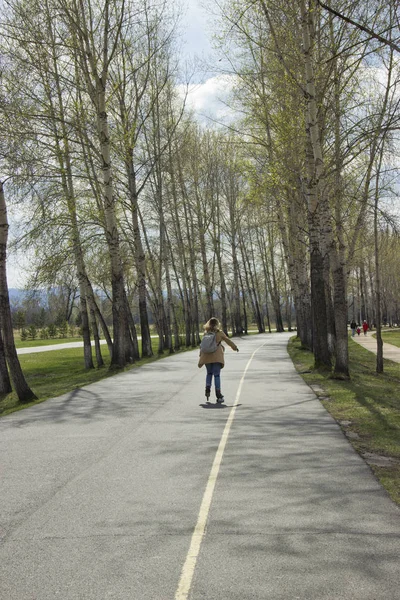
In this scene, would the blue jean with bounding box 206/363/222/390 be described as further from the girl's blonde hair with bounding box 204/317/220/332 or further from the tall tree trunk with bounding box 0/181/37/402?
the tall tree trunk with bounding box 0/181/37/402

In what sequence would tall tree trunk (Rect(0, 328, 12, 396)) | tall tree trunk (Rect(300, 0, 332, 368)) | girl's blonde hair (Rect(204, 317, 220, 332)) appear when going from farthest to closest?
tall tree trunk (Rect(0, 328, 12, 396)) → tall tree trunk (Rect(300, 0, 332, 368)) → girl's blonde hair (Rect(204, 317, 220, 332))

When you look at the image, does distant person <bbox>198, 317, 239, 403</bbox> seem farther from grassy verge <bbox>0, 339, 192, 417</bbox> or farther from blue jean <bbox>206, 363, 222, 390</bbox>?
grassy verge <bbox>0, 339, 192, 417</bbox>

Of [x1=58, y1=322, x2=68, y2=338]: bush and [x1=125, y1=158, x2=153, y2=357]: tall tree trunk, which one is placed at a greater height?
[x1=125, y1=158, x2=153, y2=357]: tall tree trunk

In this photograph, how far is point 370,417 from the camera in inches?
410

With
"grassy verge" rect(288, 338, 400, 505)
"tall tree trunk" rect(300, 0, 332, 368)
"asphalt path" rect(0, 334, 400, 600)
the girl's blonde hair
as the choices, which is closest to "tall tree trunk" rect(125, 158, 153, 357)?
"tall tree trunk" rect(300, 0, 332, 368)

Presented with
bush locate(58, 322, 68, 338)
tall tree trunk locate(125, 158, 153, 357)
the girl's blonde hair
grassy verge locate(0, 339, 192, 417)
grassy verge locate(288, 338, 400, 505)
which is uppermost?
tall tree trunk locate(125, 158, 153, 357)

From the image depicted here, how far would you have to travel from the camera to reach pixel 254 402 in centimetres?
1216

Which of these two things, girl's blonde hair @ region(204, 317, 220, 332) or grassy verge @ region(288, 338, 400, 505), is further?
girl's blonde hair @ region(204, 317, 220, 332)

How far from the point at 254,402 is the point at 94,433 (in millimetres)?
4024

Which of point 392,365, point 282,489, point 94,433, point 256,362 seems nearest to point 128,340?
point 256,362

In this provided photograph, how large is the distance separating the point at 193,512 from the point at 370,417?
600 cm

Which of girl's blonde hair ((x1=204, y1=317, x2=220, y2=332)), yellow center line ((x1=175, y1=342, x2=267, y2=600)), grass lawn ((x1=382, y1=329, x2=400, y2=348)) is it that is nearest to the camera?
yellow center line ((x1=175, y1=342, x2=267, y2=600))

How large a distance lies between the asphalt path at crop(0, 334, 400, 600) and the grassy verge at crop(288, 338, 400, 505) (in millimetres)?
248

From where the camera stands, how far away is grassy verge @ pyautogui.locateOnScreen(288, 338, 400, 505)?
6957 mm
